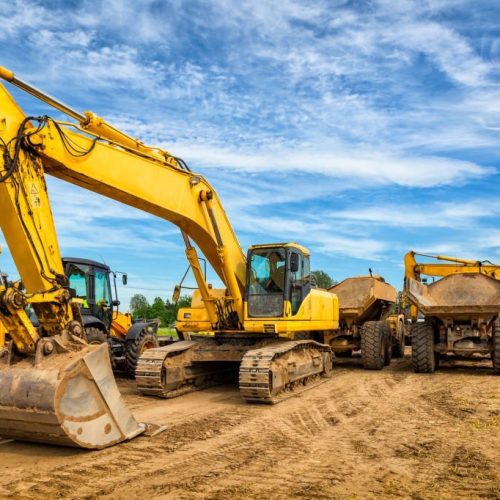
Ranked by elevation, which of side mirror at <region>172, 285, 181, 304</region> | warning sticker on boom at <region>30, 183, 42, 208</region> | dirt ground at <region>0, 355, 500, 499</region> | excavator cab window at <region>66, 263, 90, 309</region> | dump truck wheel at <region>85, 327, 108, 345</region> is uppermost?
warning sticker on boom at <region>30, 183, 42, 208</region>

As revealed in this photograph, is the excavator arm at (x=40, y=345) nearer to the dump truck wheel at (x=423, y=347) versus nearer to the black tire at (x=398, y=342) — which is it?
the dump truck wheel at (x=423, y=347)

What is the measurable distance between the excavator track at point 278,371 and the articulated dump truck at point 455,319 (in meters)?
3.00

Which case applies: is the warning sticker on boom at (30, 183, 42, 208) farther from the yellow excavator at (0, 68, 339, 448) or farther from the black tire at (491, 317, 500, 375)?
the black tire at (491, 317, 500, 375)

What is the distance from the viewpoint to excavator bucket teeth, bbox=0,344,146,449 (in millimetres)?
5961

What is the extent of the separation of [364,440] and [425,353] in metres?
7.45

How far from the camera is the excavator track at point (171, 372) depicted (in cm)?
1036

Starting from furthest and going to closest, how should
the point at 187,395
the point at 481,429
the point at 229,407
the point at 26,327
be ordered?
the point at 187,395, the point at 229,407, the point at 481,429, the point at 26,327

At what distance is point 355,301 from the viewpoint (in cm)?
1616

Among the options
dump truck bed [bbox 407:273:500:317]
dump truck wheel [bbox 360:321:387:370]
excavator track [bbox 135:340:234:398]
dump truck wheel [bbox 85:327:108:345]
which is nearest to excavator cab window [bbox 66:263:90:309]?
dump truck wheel [bbox 85:327:108:345]

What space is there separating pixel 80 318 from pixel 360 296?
414 inches

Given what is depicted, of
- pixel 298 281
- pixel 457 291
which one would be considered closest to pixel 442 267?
pixel 457 291

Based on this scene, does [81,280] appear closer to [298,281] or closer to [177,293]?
[177,293]

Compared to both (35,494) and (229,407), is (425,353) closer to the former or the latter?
(229,407)

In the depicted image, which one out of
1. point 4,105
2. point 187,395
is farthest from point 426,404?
point 4,105
